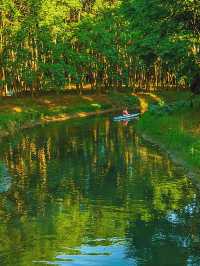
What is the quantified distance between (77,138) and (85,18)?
44.1m

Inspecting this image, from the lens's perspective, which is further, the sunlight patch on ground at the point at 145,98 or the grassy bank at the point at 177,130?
the sunlight patch on ground at the point at 145,98

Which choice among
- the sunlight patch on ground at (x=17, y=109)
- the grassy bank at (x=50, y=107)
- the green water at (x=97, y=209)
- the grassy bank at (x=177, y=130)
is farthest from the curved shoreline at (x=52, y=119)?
the green water at (x=97, y=209)

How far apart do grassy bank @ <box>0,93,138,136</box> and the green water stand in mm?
19534

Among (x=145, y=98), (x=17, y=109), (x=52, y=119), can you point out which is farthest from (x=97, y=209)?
(x=145, y=98)

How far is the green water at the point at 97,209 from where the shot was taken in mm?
19078

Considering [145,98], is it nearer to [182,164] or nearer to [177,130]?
[177,130]

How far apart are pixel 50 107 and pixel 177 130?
35.5 metres

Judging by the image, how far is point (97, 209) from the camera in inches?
968

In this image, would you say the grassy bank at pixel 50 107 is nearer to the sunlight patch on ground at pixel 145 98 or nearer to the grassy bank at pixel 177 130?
the sunlight patch on ground at pixel 145 98

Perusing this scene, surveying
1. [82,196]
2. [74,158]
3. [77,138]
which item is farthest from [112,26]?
[82,196]

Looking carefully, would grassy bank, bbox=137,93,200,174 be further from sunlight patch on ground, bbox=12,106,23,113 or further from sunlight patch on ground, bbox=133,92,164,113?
sunlight patch on ground, bbox=133,92,164,113

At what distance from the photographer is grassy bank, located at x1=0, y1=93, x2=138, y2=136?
61969 mm

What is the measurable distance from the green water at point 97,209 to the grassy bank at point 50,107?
19.5 metres

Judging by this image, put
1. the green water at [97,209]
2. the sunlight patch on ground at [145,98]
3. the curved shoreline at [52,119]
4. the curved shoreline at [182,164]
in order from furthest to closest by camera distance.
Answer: the sunlight patch on ground at [145,98]
the curved shoreline at [52,119]
the curved shoreline at [182,164]
the green water at [97,209]
